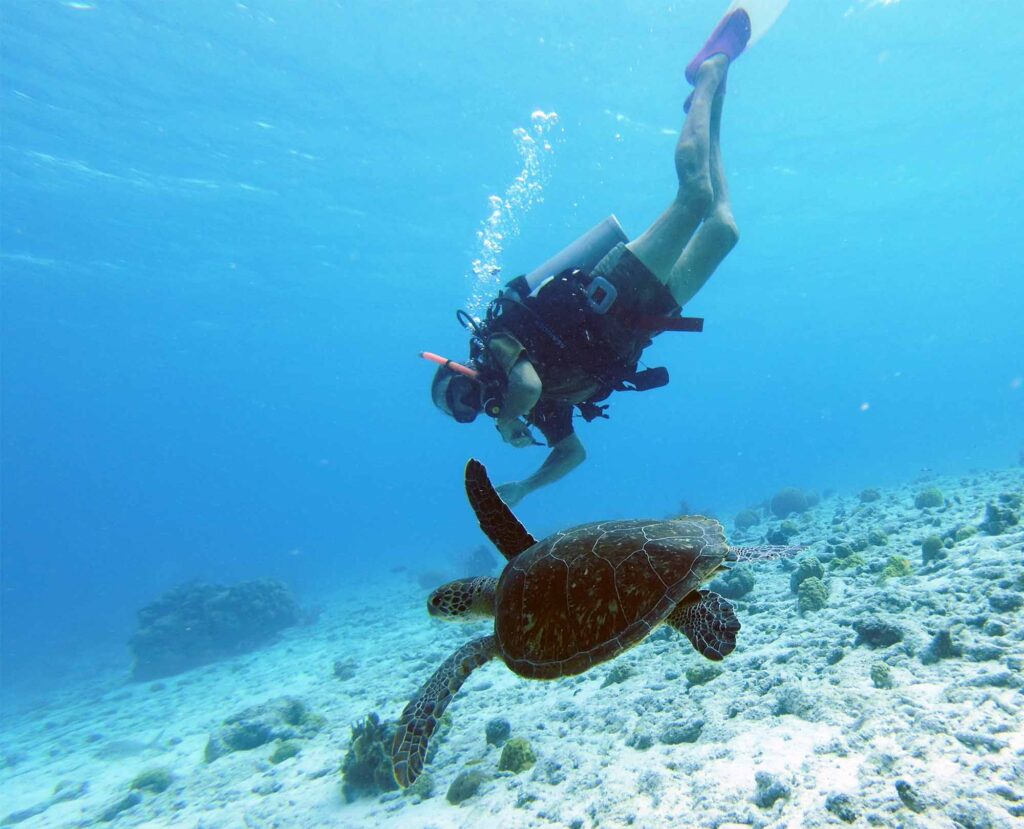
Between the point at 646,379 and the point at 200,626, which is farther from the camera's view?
the point at 200,626

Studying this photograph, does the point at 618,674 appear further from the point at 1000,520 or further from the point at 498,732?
the point at 1000,520

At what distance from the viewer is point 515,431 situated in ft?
20.4

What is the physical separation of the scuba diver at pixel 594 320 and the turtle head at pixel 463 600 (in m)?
2.11

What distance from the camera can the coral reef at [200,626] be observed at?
16.5 meters

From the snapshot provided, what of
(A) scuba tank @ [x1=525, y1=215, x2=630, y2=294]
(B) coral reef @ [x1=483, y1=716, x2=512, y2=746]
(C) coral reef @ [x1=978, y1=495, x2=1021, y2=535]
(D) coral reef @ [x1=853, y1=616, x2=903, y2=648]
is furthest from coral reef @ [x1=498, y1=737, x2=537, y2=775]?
(C) coral reef @ [x1=978, y1=495, x2=1021, y2=535]

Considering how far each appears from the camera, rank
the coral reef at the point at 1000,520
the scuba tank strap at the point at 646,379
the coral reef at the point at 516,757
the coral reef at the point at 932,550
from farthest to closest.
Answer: the scuba tank strap at the point at 646,379 → the coral reef at the point at 1000,520 → the coral reef at the point at 932,550 → the coral reef at the point at 516,757

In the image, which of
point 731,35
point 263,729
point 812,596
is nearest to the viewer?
point 812,596

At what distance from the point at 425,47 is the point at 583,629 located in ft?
69.3

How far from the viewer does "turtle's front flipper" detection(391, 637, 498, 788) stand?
113 inches

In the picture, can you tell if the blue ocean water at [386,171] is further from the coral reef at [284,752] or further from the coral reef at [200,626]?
the coral reef at [284,752]

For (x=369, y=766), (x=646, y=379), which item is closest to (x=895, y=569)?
(x=646, y=379)

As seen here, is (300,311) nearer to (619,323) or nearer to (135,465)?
(619,323)

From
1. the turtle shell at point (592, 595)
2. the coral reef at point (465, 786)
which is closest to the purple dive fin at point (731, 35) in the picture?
the turtle shell at point (592, 595)

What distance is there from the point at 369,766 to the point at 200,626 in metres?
15.3
